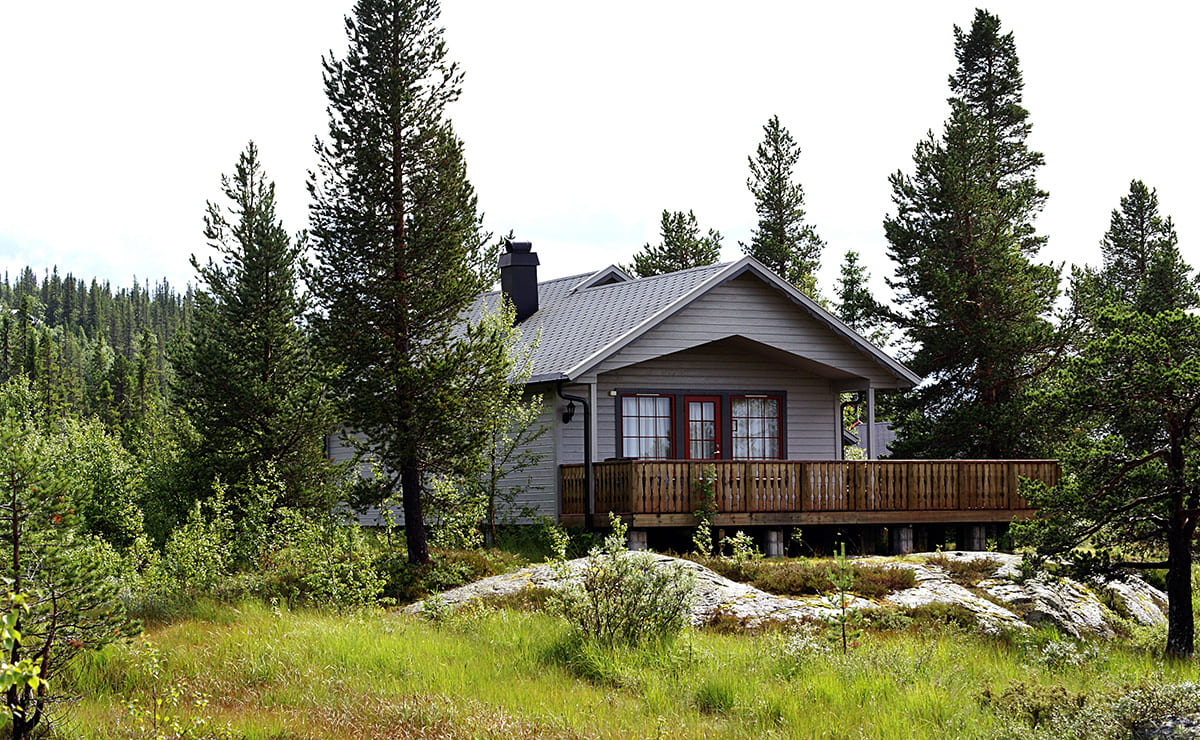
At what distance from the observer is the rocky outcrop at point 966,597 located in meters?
14.2

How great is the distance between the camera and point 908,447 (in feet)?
96.6

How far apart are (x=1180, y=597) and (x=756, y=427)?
1149 centimetres

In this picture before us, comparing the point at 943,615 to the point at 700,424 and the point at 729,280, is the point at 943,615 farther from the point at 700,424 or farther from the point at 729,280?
the point at 729,280

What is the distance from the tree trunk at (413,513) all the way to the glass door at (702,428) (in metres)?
6.97

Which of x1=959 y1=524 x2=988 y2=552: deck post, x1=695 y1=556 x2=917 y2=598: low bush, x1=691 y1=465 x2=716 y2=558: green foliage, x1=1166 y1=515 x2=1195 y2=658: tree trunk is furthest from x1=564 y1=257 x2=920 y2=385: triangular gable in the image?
x1=1166 y1=515 x2=1195 y2=658: tree trunk

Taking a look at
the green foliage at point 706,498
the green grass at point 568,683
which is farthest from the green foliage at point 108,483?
the green foliage at point 706,498

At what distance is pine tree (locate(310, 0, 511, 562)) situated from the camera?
17.2 meters

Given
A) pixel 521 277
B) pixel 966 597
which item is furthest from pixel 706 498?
pixel 521 277

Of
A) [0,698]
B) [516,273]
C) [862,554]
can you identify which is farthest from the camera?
[516,273]

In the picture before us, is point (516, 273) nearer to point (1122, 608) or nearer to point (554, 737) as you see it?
point (1122, 608)

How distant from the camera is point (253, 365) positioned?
69.4 ft

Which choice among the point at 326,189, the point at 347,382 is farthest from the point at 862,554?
the point at 326,189

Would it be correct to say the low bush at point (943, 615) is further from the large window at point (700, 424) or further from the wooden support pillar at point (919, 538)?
the large window at point (700, 424)

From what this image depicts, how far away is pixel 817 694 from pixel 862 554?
1185 centimetres
